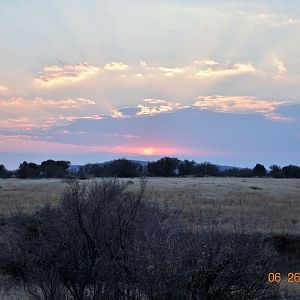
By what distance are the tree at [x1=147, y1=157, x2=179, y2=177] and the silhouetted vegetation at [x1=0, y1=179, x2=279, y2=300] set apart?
108 m

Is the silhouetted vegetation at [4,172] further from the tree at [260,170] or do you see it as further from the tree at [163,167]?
the tree at [260,170]

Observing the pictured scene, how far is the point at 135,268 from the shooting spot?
6.39 metres

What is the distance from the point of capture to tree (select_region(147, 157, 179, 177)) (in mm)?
118188

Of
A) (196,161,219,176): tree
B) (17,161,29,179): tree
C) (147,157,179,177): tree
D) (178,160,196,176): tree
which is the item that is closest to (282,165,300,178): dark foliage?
(196,161,219,176): tree

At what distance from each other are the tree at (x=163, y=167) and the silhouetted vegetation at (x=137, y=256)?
10755cm

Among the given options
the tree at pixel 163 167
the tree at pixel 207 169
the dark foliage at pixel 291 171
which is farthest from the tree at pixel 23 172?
the dark foliage at pixel 291 171

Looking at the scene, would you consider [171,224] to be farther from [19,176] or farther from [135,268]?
[19,176]

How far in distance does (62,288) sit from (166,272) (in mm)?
3079

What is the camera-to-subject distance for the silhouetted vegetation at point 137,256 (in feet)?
19.1

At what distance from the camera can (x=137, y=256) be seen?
6246mm

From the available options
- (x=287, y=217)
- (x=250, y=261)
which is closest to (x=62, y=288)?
(x=250, y=261)

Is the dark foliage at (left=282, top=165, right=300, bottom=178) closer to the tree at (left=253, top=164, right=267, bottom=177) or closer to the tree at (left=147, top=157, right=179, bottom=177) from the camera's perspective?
the tree at (left=253, top=164, right=267, bottom=177)

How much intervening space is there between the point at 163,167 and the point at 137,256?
11247 centimetres

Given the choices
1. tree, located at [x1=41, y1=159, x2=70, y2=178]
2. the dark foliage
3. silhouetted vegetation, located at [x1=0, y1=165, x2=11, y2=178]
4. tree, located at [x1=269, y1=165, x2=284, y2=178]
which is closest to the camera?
tree, located at [x1=41, y1=159, x2=70, y2=178]
